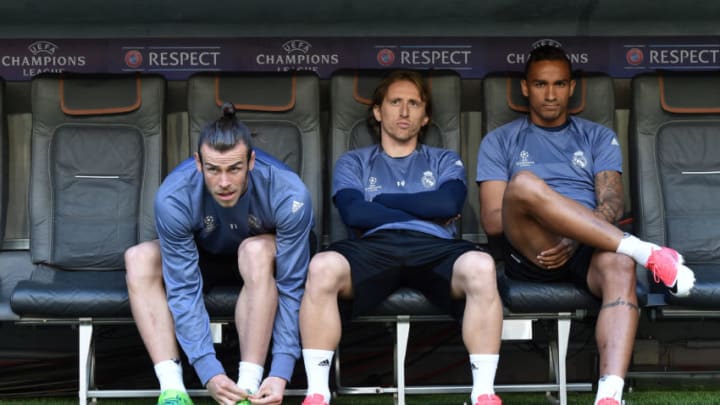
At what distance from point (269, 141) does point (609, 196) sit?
153cm

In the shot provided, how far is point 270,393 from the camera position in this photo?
3170 millimetres

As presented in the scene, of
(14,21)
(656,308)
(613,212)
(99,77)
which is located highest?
(14,21)

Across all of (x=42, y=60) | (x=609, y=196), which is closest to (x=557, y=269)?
(x=609, y=196)

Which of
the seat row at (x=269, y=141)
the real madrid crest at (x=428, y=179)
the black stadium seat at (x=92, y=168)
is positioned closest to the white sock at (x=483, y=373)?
the real madrid crest at (x=428, y=179)

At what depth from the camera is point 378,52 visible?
16.1 ft

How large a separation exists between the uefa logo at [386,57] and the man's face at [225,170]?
1.74m

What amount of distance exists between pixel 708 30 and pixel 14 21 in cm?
349

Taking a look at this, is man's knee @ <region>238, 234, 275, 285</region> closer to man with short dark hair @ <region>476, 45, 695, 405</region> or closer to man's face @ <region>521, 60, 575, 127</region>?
man with short dark hair @ <region>476, 45, 695, 405</region>

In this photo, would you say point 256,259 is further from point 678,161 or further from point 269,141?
point 678,161

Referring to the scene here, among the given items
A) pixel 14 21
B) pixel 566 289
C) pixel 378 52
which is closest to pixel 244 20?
pixel 378 52

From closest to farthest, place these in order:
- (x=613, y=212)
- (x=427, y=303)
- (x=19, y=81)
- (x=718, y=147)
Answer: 1. (x=427, y=303)
2. (x=613, y=212)
3. (x=718, y=147)
4. (x=19, y=81)

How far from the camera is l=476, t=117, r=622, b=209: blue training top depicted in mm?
4078

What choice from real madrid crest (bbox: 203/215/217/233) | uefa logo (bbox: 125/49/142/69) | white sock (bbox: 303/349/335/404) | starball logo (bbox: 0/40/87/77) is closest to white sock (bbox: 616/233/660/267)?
white sock (bbox: 303/349/335/404)

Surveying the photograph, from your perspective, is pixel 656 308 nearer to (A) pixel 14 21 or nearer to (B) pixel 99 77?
(B) pixel 99 77
